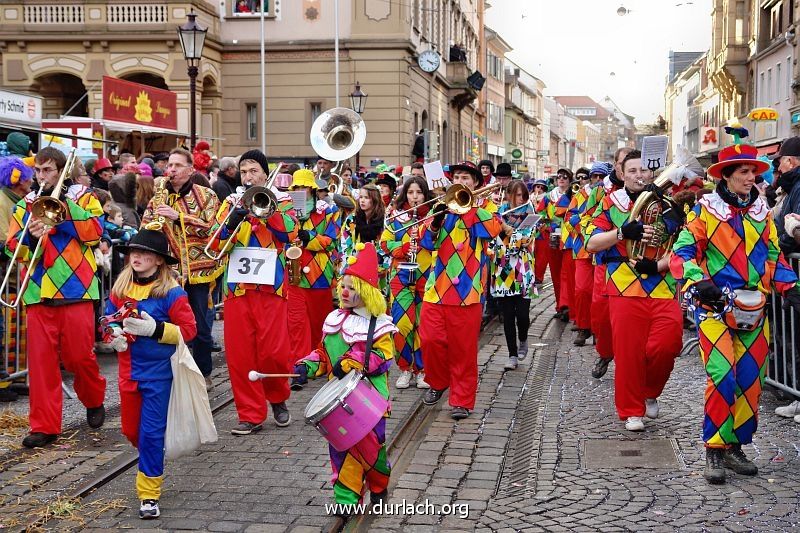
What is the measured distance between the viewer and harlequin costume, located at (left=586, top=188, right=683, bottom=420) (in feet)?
24.4

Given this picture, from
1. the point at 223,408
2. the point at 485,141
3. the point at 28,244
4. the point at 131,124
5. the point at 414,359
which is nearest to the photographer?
the point at 28,244

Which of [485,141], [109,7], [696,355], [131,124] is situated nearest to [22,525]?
[696,355]

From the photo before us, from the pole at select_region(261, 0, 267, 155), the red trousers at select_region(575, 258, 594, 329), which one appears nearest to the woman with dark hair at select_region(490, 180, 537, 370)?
the red trousers at select_region(575, 258, 594, 329)

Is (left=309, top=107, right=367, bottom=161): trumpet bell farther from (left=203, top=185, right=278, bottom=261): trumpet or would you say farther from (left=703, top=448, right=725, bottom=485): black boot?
(left=703, top=448, right=725, bottom=485): black boot

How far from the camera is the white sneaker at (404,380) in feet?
31.4

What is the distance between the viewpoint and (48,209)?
286 inches

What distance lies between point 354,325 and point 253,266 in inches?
79.3

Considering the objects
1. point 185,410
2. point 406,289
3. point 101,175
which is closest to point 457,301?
point 406,289

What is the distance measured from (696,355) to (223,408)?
5.07 metres

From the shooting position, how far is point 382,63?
117ft

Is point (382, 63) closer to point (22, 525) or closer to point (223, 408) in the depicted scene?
point (223, 408)

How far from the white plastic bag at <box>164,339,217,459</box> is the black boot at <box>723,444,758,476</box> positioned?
311 cm

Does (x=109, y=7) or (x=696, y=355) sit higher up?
(x=109, y=7)

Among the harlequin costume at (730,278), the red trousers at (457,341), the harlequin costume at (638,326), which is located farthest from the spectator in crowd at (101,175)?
the harlequin costume at (730,278)
